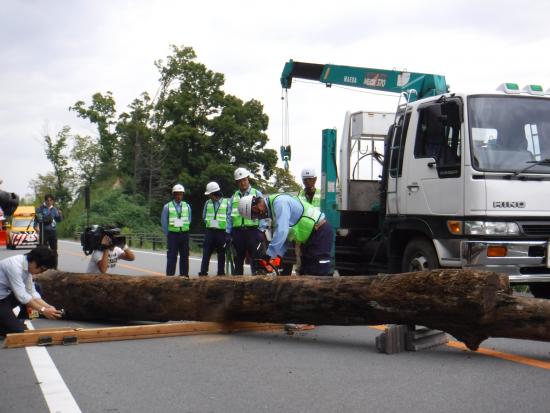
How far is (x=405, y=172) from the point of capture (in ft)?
30.2

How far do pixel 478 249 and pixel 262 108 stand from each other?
3939cm

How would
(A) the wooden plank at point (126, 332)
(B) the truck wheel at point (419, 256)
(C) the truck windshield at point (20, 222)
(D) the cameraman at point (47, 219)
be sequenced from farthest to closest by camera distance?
(C) the truck windshield at point (20, 222)
(D) the cameraman at point (47, 219)
(B) the truck wheel at point (419, 256)
(A) the wooden plank at point (126, 332)

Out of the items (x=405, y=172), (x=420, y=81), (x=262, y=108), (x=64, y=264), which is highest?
(x=262, y=108)

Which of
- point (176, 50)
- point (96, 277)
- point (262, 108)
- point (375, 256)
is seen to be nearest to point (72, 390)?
point (96, 277)

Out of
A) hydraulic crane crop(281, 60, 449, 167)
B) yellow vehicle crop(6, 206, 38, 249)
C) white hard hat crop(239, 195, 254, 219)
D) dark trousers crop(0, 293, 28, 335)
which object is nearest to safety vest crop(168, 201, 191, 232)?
hydraulic crane crop(281, 60, 449, 167)

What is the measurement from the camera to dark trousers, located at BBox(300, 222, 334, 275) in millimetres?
8078

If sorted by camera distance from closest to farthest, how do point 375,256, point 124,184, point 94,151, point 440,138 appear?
point 440,138
point 375,256
point 124,184
point 94,151

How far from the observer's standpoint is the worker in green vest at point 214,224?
12312 millimetres

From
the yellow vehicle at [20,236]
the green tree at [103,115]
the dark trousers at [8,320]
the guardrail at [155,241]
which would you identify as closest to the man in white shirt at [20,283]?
the dark trousers at [8,320]

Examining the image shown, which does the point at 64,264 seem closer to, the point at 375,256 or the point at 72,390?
the point at 375,256

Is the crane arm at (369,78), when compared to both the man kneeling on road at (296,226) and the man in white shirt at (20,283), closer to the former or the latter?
the man kneeling on road at (296,226)

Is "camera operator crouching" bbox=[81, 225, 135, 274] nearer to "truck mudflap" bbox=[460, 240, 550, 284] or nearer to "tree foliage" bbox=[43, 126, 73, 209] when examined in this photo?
"truck mudflap" bbox=[460, 240, 550, 284]

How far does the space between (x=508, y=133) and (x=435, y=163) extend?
0.88 meters

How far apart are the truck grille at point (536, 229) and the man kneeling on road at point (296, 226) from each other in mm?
2156
